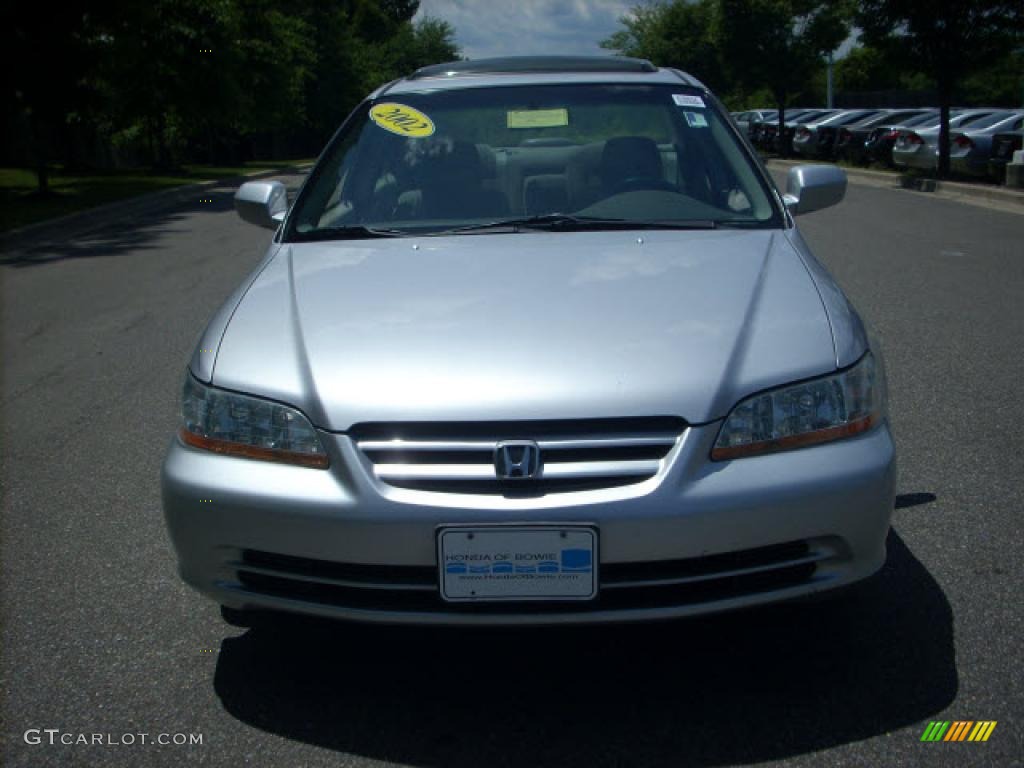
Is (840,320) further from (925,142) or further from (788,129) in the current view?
(788,129)

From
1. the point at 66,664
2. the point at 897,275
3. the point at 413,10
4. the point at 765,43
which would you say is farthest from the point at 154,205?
the point at 413,10

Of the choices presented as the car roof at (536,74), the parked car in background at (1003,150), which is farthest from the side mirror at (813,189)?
the parked car in background at (1003,150)

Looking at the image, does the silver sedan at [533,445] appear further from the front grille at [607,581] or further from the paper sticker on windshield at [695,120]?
the paper sticker on windshield at [695,120]

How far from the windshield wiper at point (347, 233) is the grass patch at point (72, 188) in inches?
525

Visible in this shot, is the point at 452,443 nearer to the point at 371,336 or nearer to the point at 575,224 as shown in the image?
the point at 371,336

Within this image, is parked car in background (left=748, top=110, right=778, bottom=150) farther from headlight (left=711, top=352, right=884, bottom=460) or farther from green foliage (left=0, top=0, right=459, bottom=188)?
headlight (left=711, top=352, right=884, bottom=460)

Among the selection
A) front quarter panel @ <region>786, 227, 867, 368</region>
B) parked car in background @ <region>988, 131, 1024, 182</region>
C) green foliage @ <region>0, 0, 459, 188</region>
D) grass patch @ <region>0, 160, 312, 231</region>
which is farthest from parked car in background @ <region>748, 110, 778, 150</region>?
front quarter panel @ <region>786, 227, 867, 368</region>

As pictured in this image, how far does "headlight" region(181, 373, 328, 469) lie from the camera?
8.82ft

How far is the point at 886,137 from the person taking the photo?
2659cm

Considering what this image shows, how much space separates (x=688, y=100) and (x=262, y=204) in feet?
5.56

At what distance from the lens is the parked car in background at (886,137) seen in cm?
2621

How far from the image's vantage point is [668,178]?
4062 mm

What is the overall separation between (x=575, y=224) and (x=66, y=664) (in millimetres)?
2015

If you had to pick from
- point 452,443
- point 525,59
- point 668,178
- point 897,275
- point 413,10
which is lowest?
point 897,275
